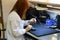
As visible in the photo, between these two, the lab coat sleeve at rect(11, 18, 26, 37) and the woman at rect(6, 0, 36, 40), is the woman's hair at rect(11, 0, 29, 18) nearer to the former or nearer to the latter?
the woman at rect(6, 0, 36, 40)

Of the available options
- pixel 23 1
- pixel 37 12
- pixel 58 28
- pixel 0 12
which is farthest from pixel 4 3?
pixel 58 28

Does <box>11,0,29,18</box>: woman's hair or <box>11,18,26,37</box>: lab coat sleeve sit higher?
<box>11,0,29,18</box>: woman's hair

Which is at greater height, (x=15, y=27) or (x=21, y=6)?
(x=21, y=6)

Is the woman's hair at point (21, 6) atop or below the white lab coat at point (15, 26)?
atop

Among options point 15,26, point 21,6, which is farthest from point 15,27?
point 21,6

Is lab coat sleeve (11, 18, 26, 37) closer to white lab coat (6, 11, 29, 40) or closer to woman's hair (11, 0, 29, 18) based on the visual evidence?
white lab coat (6, 11, 29, 40)

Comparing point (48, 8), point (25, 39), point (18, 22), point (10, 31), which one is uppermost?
point (48, 8)

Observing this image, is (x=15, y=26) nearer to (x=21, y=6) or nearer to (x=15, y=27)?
(x=15, y=27)

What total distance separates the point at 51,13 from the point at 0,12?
105cm

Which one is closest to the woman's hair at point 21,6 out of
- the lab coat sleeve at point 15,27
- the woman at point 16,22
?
the woman at point 16,22

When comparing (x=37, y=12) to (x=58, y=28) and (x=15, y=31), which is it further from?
(x=15, y=31)

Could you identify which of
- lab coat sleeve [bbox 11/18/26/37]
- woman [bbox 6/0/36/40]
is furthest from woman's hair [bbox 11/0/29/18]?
lab coat sleeve [bbox 11/18/26/37]

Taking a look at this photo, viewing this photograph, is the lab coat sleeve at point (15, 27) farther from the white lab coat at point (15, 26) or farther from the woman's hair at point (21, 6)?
the woman's hair at point (21, 6)

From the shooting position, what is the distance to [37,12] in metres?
2.67
